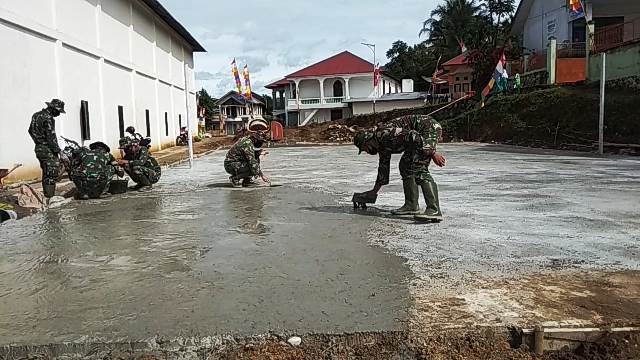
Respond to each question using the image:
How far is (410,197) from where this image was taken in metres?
7.76

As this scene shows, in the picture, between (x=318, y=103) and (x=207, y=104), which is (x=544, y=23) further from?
(x=207, y=104)

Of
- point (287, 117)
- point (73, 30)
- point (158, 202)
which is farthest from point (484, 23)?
point (158, 202)

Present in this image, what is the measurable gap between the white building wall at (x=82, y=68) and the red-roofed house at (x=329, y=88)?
92.6ft

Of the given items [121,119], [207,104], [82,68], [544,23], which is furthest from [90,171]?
[207,104]

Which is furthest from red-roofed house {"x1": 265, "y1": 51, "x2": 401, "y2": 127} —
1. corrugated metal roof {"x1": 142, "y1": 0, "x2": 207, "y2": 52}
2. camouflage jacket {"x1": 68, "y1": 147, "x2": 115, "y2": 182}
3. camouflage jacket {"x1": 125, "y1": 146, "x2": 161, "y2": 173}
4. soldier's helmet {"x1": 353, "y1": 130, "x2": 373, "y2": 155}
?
soldier's helmet {"x1": 353, "y1": 130, "x2": 373, "y2": 155}

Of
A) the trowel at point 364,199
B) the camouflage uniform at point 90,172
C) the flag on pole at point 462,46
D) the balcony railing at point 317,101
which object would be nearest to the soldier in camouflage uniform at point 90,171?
the camouflage uniform at point 90,172

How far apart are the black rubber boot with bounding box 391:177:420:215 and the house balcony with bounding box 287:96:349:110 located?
51723mm

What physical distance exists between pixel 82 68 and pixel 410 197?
580 inches

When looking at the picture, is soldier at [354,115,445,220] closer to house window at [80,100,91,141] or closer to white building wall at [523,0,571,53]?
house window at [80,100,91,141]

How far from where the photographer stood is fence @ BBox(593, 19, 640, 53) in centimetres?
2473

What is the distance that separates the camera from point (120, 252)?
Result: 6.11 meters

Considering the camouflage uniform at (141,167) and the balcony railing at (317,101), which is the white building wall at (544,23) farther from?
the camouflage uniform at (141,167)

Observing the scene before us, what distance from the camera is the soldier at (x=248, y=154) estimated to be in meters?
11.8

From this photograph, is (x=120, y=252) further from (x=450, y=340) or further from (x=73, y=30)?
(x=73, y=30)
